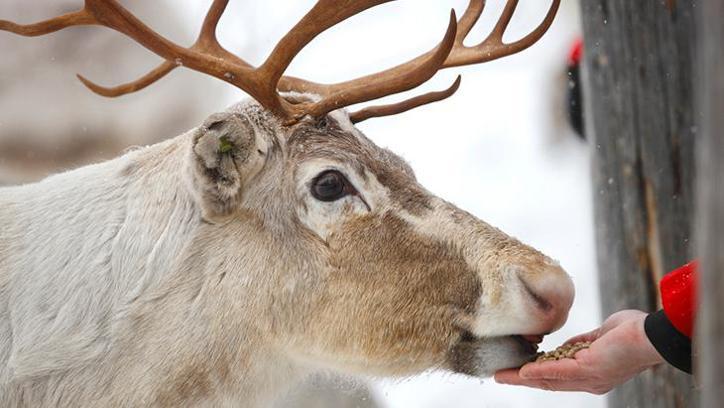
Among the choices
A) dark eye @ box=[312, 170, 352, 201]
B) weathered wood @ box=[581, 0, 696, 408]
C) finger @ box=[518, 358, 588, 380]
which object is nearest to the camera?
finger @ box=[518, 358, 588, 380]

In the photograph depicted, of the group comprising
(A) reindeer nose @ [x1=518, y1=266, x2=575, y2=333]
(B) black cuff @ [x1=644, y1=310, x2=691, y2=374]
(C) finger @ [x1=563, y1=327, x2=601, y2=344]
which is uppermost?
(A) reindeer nose @ [x1=518, y1=266, x2=575, y2=333]

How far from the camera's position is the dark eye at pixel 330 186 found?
10.6ft

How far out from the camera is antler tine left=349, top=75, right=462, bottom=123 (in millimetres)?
3385

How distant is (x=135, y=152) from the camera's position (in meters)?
3.53

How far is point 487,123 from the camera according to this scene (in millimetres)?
10406

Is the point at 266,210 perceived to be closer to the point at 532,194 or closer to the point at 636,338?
the point at 636,338

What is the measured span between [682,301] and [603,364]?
28 centimetres

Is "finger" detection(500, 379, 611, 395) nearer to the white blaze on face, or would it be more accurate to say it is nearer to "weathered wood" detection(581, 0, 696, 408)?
the white blaze on face

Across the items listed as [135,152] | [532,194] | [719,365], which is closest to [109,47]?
[532,194]

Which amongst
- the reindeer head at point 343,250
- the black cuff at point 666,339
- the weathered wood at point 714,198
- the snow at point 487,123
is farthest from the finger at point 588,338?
the snow at point 487,123

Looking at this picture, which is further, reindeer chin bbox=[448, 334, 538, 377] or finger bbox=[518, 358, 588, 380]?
reindeer chin bbox=[448, 334, 538, 377]

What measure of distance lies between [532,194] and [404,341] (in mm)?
6306

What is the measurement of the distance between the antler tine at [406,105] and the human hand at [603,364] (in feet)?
3.03

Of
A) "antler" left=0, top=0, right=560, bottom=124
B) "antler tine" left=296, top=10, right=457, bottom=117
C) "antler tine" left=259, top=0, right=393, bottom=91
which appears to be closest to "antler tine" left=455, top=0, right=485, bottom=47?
"antler" left=0, top=0, right=560, bottom=124
